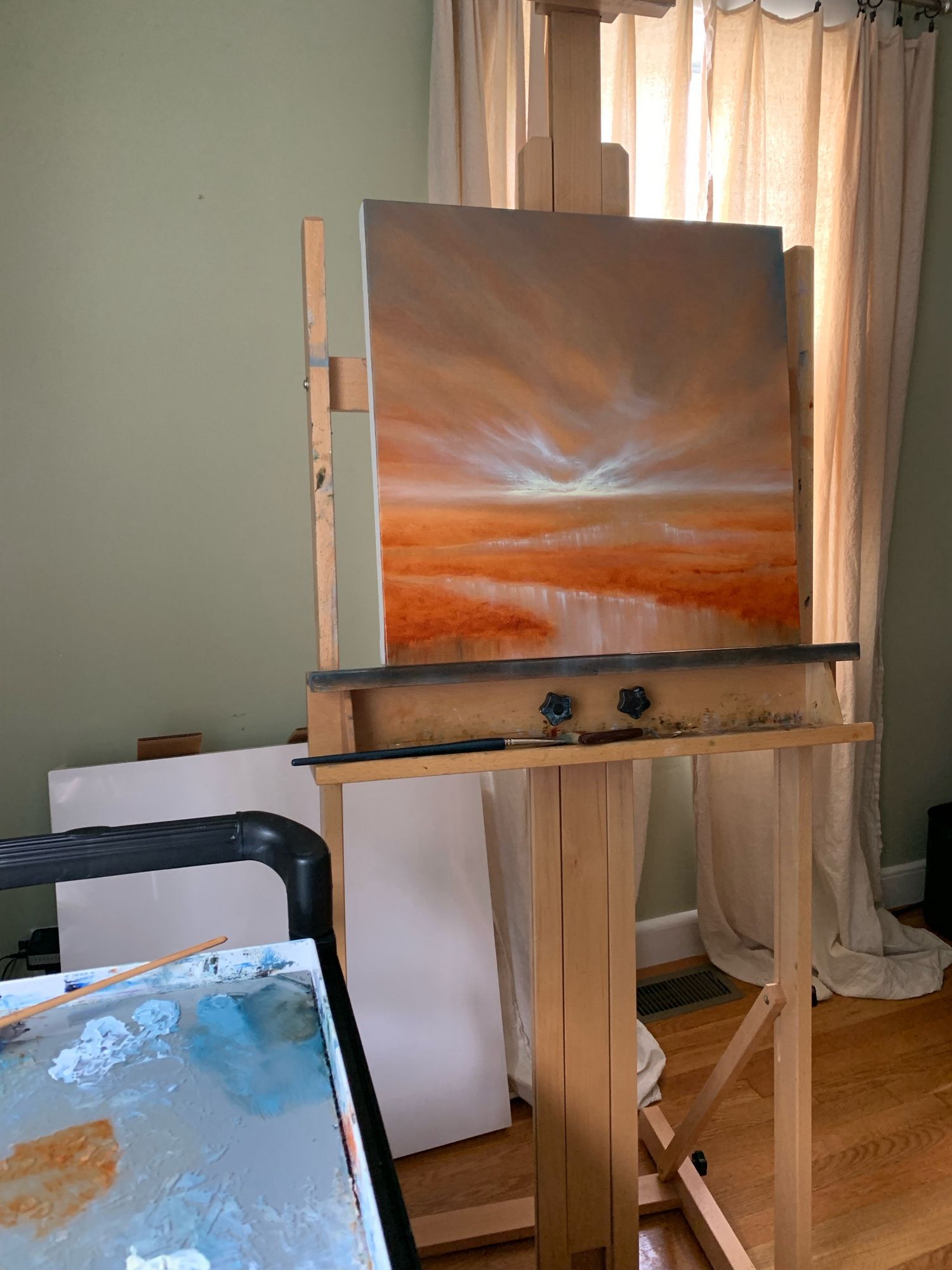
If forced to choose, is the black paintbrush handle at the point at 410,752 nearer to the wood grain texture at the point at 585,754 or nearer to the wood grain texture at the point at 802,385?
the wood grain texture at the point at 585,754

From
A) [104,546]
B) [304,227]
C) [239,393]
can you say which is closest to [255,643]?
[104,546]

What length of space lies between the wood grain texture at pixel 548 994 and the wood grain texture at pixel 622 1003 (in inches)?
2.9

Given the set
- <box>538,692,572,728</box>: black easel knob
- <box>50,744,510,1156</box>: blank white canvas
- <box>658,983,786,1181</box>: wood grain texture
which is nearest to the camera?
<box>538,692,572,728</box>: black easel knob

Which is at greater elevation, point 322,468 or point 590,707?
point 322,468

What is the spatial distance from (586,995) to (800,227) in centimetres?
165

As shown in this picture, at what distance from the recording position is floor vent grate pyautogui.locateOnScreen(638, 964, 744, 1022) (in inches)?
75.5

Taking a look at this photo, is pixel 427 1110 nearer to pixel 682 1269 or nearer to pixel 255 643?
pixel 682 1269

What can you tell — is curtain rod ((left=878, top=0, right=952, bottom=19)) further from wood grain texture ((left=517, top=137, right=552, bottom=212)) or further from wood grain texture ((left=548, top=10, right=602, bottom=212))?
wood grain texture ((left=517, top=137, right=552, bottom=212))

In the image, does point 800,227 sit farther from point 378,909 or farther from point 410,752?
point 378,909

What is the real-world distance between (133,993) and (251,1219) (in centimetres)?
26

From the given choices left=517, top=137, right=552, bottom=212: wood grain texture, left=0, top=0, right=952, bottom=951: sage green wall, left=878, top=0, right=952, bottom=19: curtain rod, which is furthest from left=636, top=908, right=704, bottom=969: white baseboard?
left=878, top=0, right=952, bottom=19: curtain rod

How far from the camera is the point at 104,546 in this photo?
5.11 feet

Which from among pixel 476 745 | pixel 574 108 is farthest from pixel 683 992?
pixel 574 108

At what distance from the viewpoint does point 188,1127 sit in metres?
0.56
